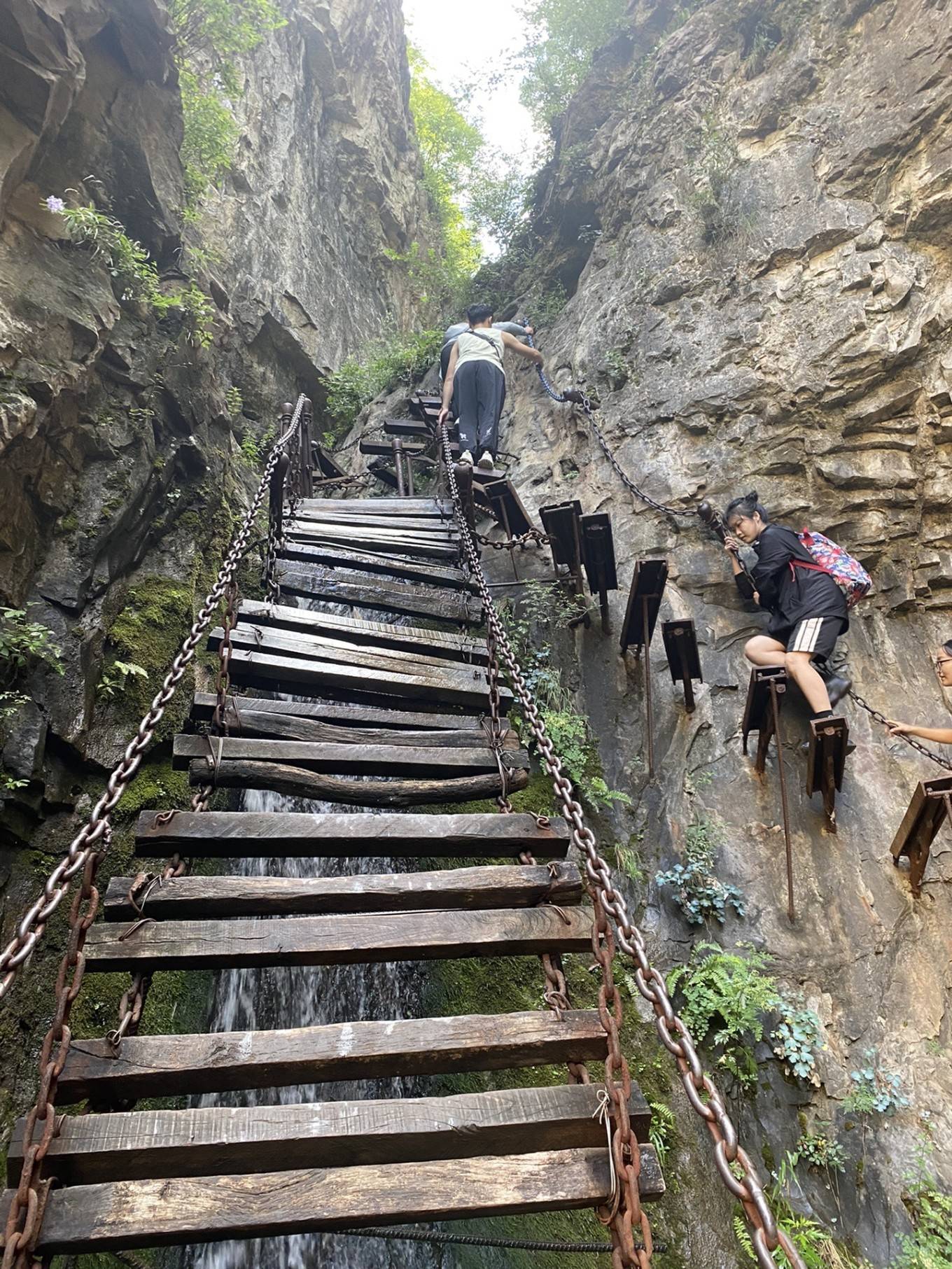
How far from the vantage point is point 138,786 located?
4.83 m

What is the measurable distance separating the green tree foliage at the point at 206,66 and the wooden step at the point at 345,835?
8.35 metres

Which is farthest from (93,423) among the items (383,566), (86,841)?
(86,841)

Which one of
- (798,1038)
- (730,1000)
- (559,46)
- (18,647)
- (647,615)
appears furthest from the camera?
(559,46)

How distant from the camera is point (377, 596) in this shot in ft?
17.5

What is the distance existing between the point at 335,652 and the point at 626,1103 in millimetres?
2926

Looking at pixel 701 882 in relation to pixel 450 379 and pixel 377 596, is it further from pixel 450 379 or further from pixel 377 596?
pixel 450 379

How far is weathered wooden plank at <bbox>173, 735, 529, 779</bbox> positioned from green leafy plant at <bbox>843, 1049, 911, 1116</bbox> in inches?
100

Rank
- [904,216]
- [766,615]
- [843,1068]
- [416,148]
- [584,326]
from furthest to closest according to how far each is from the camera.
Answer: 1. [416,148]
2. [584,326]
3. [904,216]
4. [766,615]
5. [843,1068]

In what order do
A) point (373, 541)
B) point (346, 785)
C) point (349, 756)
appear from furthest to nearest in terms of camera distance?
point (373, 541) → point (349, 756) → point (346, 785)

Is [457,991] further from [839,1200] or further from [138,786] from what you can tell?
[138,786]

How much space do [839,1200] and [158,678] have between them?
205 inches

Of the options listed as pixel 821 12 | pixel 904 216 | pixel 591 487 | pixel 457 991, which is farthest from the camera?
pixel 821 12

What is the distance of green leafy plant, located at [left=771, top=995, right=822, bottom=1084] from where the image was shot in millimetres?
3896

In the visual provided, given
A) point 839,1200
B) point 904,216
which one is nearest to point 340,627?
point 839,1200
